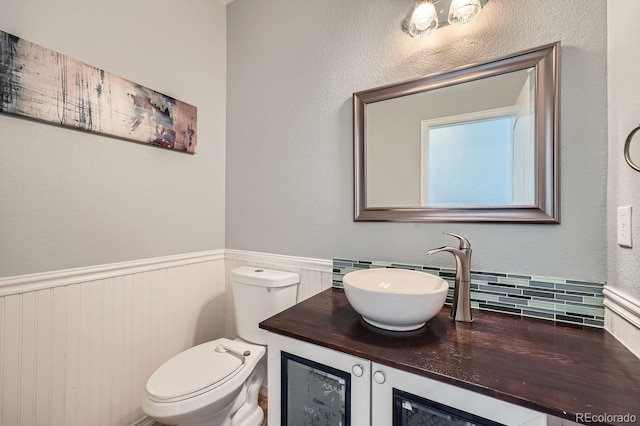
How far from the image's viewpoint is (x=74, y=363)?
1.20 m

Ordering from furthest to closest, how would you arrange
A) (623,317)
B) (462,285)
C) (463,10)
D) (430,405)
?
1. (463,10)
2. (462,285)
3. (623,317)
4. (430,405)

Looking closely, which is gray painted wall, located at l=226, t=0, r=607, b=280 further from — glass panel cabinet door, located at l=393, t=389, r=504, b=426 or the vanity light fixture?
glass panel cabinet door, located at l=393, t=389, r=504, b=426

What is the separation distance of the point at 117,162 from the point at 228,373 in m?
1.16

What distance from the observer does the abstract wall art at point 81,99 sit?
1.04 m

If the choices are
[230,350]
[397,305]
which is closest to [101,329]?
[230,350]

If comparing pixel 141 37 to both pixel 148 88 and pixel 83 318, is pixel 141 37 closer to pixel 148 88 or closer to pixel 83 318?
pixel 148 88

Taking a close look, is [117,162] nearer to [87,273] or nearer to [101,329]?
[87,273]

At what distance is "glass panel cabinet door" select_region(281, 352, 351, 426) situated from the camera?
2.68ft

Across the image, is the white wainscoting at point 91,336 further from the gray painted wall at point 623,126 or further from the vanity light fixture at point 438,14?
the gray painted wall at point 623,126

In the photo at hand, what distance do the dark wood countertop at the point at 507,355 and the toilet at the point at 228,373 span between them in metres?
0.43

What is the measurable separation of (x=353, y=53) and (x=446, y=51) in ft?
1.52

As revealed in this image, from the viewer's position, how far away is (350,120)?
1.41 meters

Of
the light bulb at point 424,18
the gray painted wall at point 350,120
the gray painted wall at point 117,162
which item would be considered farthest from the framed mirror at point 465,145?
the gray painted wall at point 117,162

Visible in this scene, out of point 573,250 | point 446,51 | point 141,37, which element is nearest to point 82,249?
point 141,37
